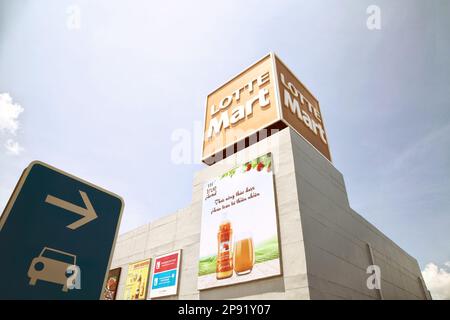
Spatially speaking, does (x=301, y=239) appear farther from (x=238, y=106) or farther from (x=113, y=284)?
(x=113, y=284)

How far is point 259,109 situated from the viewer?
32.9 feet

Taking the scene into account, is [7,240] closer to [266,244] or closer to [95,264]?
[95,264]

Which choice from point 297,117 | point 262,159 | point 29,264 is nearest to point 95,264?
point 29,264

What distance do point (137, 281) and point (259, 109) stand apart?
8.61m

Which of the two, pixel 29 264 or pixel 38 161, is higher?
pixel 38 161

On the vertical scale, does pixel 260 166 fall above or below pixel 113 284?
above

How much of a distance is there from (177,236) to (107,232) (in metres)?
8.69

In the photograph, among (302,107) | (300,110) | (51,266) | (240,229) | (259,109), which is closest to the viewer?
(51,266)

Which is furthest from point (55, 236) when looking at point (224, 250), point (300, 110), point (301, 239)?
point (300, 110)

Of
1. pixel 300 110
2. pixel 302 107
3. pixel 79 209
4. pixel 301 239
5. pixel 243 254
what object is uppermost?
pixel 302 107

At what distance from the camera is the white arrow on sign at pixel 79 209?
1788 millimetres

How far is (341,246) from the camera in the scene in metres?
8.09

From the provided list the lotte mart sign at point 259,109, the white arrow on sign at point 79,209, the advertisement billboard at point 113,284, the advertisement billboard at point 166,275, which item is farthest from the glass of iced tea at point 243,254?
the advertisement billboard at point 113,284

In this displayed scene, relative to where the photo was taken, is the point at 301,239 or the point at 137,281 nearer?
the point at 301,239
